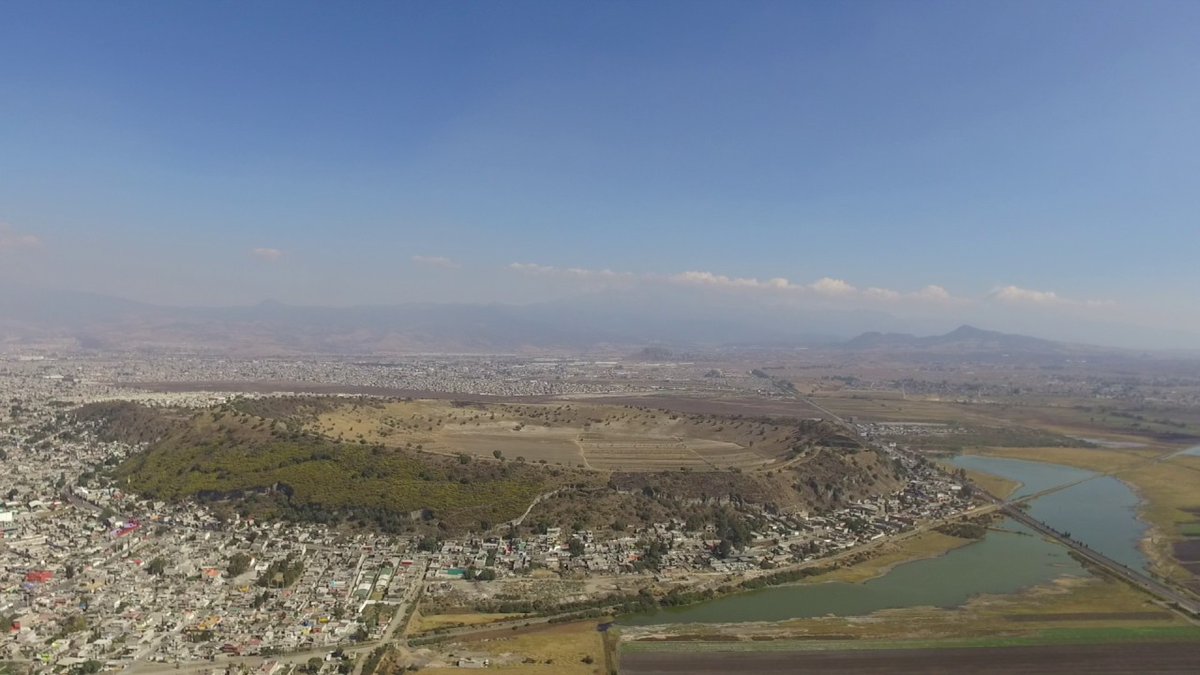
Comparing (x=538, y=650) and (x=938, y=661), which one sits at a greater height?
(x=938, y=661)

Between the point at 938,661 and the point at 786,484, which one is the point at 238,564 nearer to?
the point at 938,661

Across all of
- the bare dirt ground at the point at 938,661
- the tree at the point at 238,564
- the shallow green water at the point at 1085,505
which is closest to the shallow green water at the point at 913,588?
the shallow green water at the point at 1085,505

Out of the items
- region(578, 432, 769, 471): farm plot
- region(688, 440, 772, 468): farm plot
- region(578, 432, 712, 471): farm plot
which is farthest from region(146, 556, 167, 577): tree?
region(688, 440, 772, 468): farm plot

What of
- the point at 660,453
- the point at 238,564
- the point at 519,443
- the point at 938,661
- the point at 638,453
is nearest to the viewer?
the point at 938,661

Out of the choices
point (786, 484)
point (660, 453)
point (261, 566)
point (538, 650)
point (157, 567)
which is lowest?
point (538, 650)

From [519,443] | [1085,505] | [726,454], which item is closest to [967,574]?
[1085,505]

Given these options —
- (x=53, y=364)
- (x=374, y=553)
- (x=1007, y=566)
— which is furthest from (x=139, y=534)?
(x=53, y=364)

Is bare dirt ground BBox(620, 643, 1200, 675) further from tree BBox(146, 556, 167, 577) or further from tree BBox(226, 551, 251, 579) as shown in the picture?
tree BBox(146, 556, 167, 577)
